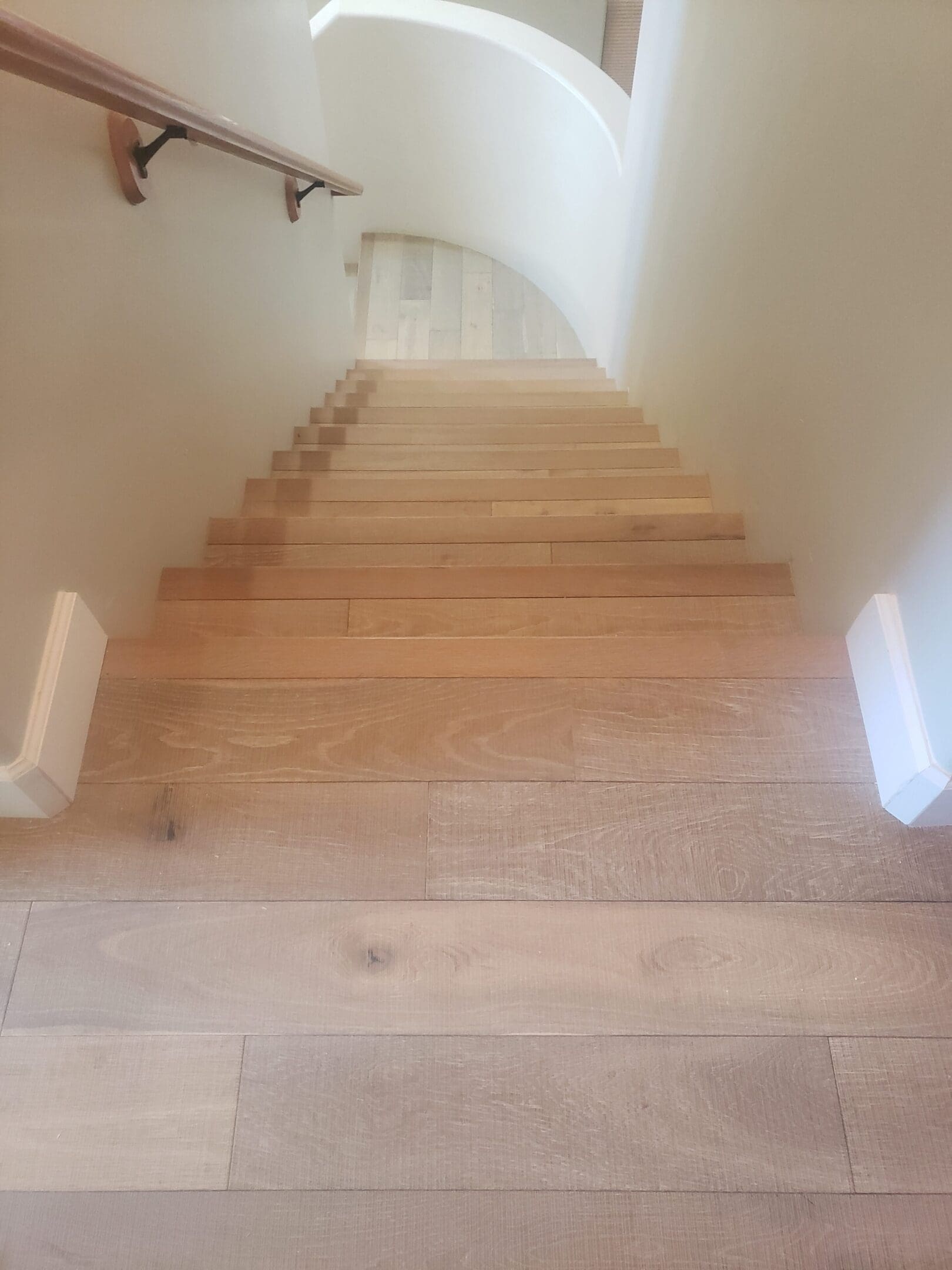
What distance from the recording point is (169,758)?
121 centimetres

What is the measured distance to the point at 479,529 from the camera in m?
1.89

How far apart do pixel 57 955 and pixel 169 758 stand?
11.9 inches

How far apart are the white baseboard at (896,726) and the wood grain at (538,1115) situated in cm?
36

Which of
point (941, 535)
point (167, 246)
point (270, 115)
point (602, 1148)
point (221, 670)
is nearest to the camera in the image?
point (602, 1148)

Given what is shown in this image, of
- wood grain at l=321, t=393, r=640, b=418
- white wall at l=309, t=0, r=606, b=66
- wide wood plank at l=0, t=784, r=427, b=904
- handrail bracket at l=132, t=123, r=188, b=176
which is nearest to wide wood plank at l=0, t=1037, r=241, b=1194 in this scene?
wide wood plank at l=0, t=784, r=427, b=904

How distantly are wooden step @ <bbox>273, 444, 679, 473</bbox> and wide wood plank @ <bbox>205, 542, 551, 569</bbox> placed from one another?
653 millimetres

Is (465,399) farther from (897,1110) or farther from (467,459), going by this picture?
(897,1110)

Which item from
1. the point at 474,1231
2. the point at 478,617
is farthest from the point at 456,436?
the point at 474,1231

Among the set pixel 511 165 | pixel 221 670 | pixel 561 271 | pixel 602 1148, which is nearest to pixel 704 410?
pixel 221 670

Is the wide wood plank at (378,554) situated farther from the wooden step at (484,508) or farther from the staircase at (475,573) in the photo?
the wooden step at (484,508)

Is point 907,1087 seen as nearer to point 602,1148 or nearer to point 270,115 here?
point 602,1148

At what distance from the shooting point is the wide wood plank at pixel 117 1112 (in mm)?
938

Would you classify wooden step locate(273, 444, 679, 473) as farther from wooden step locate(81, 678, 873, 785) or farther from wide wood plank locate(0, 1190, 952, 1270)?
wide wood plank locate(0, 1190, 952, 1270)

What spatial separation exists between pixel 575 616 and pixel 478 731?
353 millimetres
